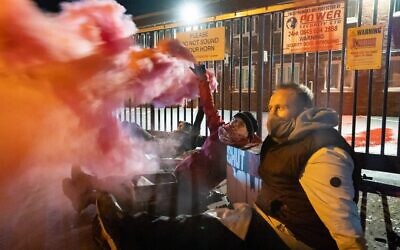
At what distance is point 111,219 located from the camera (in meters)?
2.46

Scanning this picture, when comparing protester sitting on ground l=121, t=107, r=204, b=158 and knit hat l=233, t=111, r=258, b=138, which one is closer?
knit hat l=233, t=111, r=258, b=138

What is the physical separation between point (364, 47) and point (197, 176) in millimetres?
2480

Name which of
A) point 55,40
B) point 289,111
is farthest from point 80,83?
point 289,111

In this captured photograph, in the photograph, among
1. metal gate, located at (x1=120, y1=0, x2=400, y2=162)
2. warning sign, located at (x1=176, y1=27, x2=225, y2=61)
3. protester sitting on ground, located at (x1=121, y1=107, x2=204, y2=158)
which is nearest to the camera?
metal gate, located at (x1=120, y1=0, x2=400, y2=162)

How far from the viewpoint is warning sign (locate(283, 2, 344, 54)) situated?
450 centimetres

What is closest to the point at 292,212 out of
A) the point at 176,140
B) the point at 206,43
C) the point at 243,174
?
the point at 243,174

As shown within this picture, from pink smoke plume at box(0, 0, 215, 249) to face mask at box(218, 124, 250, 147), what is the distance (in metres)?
1.43

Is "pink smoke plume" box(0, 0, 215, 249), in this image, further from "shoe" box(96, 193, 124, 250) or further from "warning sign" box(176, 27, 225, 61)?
"shoe" box(96, 193, 124, 250)

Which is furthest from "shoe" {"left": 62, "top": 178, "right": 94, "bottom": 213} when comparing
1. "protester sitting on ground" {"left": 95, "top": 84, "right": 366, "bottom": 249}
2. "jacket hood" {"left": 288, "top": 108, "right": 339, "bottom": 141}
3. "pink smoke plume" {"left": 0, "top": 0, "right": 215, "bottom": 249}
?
"jacket hood" {"left": 288, "top": 108, "right": 339, "bottom": 141}

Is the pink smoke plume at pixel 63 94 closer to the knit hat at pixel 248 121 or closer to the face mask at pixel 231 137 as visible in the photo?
the face mask at pixel 231 137

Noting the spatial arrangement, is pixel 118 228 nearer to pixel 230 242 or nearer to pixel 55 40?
pixel 230 242

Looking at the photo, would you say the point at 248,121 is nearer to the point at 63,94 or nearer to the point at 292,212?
the point at 292,212

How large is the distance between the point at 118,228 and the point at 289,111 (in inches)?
58.3

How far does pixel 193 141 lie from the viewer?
5855 mm
